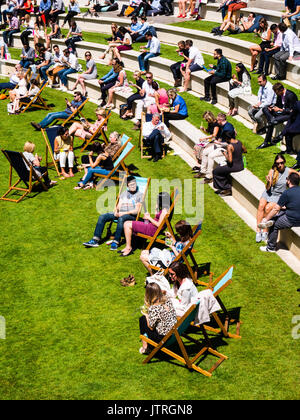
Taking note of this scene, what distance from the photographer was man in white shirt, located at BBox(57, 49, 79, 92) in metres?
20.8

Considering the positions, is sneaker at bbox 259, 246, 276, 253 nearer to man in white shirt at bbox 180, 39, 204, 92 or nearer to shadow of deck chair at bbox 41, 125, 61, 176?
shadow of deck chair at bbox 41, 125, 61, 176

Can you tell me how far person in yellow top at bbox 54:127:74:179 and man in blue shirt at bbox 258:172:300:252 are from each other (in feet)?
18.7

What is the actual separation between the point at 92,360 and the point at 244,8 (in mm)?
16640

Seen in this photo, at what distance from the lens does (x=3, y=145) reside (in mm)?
16016

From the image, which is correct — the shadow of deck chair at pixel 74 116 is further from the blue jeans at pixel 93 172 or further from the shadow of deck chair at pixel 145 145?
the blue jeans at pixel 93 172

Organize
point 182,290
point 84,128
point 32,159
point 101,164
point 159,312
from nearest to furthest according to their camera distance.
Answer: point 159,312 < point 182,290 < point 32,159 < point 101,164 < point 84,128

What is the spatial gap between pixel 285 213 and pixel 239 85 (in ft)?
20.8

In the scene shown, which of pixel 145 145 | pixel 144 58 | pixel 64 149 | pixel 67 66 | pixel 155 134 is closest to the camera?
pixel 64 149

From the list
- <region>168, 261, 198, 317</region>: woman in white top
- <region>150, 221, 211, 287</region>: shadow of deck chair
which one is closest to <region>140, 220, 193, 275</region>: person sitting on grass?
<region>150, 221, 211, 287</region>: shadow of deck chair

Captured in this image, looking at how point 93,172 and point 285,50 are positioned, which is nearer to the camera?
point 93,172

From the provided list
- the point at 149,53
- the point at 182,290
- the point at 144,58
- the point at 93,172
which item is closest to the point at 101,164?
the point at 93,172

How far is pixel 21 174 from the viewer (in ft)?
41.8

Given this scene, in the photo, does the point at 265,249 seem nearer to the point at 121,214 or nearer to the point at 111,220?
the point at 121,214

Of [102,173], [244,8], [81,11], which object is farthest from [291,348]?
[81,11]
